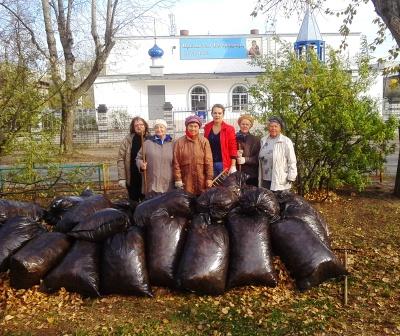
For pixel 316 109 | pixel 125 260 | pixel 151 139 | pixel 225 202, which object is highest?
pixel 316 109

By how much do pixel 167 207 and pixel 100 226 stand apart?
640 millimetres

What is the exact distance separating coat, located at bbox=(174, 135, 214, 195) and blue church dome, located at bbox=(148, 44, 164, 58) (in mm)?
25226

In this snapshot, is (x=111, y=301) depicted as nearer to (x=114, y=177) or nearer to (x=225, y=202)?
(x=225, y=202)

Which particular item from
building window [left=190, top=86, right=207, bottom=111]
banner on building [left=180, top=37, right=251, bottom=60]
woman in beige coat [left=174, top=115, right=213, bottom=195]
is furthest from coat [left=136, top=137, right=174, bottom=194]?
banner on building [left=180, top=37, right=251, bottom=60]

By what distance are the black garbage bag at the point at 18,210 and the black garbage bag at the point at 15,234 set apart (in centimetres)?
24

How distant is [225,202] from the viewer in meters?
4.30

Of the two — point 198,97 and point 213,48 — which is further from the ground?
point 213,48

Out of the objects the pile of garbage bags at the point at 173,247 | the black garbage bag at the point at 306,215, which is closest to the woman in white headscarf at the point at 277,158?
the black garbage bag at the point at 306,215

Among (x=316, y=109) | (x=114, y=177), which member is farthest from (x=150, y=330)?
(x=114, y=177)

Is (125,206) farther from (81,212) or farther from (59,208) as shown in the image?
(59,208)

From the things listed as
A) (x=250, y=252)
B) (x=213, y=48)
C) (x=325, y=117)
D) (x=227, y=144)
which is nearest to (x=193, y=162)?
(x=227, y=144)

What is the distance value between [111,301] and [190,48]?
1105 inches

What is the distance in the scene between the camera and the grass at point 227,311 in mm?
3393

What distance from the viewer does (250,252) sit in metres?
4.00
